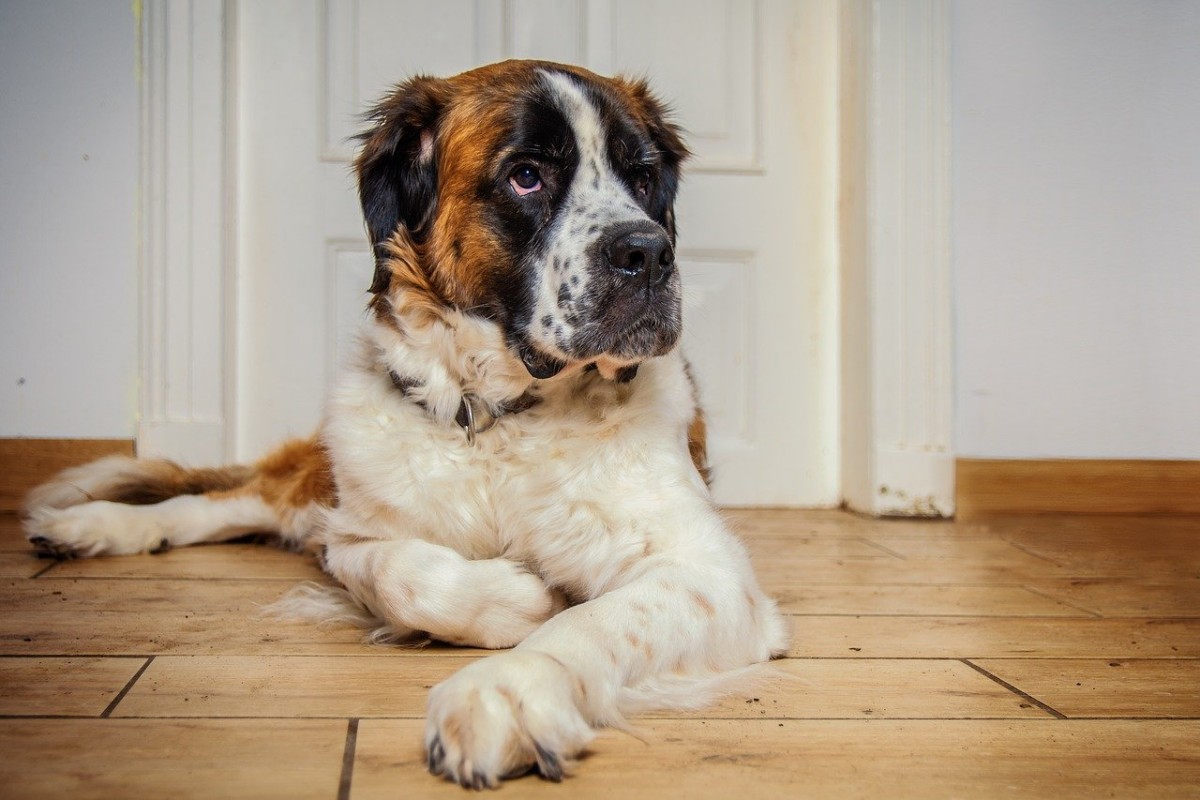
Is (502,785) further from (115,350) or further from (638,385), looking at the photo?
(115,350)

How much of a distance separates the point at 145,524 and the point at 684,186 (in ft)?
5.93

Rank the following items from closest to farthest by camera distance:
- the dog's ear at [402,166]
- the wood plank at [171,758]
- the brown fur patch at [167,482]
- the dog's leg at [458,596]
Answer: the wood plank at [171,758]
the dog's leg at [458,596]
the dog's ear at [402,166]
the brown fur patch at [167,482]

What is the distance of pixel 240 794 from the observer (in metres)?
0.89

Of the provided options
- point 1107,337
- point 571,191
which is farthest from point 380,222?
point 1107,337

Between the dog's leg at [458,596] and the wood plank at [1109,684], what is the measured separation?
0.66m

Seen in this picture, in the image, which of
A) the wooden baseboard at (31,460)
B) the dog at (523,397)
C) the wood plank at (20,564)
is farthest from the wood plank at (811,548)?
the wooden baseboard at (31,460)

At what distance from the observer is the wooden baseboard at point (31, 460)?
282 cm

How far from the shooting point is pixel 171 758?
3.21ft

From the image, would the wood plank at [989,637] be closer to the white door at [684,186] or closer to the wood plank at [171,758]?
the wood plank at [171,758]

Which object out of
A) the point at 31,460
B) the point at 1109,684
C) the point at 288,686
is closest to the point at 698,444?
the point at 1109,684

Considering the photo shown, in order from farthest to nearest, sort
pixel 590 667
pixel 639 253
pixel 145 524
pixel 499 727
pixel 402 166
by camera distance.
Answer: pixel 145 524
pixel 402 166
pixel 639 253
pixel 590 667
pixel 499 727

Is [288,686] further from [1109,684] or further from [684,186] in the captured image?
[684,186]

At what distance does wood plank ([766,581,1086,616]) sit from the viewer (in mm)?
1760

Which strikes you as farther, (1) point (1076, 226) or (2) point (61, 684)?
(1) point (1076, 226)
